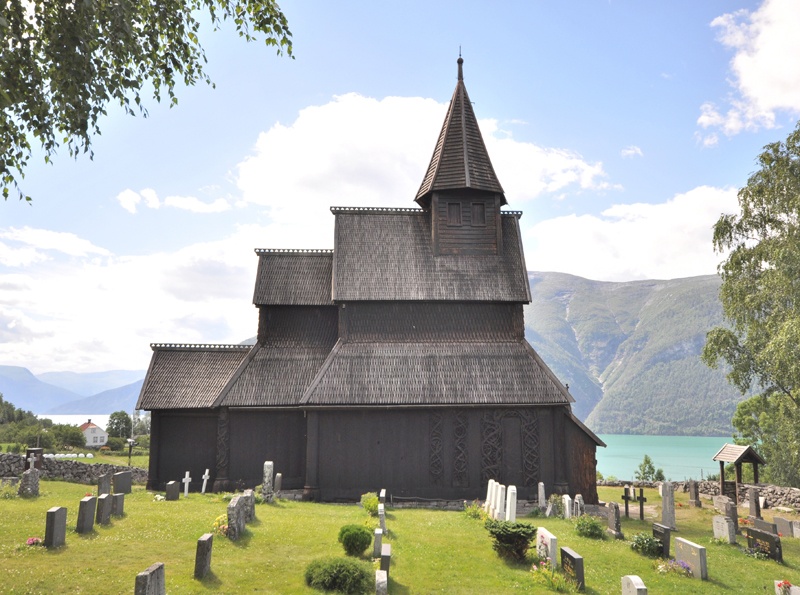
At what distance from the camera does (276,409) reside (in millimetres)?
23109

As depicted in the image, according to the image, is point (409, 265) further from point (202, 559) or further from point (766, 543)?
point (202, 559)

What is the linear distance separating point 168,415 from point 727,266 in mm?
26879

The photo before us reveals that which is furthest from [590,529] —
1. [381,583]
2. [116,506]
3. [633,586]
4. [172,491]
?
[172,491]

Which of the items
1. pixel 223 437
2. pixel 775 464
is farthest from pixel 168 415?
pixel 775 464

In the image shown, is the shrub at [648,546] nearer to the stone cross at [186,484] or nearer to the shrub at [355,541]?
the shrub at [355,541]

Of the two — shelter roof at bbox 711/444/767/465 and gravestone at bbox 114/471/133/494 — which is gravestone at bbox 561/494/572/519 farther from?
gravestone at bbox 114/471/133/494

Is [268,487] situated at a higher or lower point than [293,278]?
lower

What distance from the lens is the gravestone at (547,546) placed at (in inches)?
496

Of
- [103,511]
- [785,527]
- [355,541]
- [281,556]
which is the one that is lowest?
[785,527]

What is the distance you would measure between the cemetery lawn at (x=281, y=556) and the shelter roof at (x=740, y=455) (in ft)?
28.6

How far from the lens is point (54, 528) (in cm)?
1144

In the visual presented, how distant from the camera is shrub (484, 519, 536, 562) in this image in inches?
517

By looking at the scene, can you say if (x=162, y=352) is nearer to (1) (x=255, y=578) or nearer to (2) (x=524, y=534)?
(1) (x=255, y=578)

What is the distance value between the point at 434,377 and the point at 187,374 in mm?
10754
